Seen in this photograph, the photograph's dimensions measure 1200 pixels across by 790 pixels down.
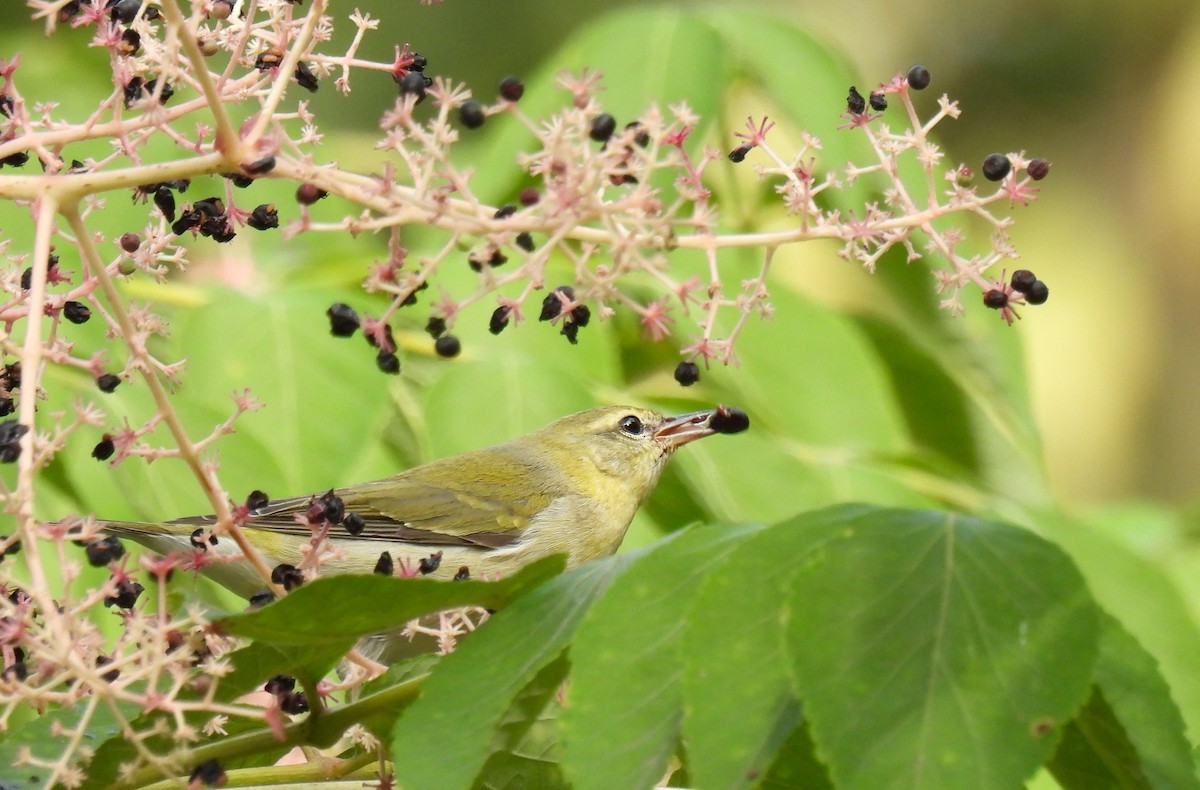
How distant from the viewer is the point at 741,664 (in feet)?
5.36

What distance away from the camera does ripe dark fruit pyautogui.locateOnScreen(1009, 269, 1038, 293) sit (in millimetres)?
1960

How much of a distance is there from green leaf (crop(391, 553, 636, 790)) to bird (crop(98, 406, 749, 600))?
1.60 meters

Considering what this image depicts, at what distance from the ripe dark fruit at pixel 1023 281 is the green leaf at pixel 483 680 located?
66 centimetres

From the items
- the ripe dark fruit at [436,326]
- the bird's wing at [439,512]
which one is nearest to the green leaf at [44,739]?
the ripe dark fruit at [436,326]

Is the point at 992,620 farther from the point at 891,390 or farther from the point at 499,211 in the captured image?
the point at 891,390

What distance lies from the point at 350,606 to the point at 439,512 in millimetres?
2514

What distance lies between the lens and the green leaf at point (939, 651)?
1471mm

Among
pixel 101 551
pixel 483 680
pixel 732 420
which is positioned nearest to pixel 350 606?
pixel 483 680

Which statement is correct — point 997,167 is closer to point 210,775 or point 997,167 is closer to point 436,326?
point 436,326

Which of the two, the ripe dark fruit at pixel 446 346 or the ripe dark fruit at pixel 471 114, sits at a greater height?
the ripe dark fruit at pixel 471 114

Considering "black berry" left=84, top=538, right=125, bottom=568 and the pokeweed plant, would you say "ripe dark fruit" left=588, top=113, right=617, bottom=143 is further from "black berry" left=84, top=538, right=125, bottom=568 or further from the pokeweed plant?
"black berry" left=84, top=538, right=125, bottom=568

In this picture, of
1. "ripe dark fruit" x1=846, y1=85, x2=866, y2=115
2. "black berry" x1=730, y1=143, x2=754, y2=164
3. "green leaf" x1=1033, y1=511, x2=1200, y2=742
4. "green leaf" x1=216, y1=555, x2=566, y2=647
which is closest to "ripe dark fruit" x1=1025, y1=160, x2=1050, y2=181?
"ripe dark fruit" x1=846, y1=85, x2=866, y2=115

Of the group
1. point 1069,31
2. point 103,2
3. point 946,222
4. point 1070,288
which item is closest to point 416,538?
point 946,222

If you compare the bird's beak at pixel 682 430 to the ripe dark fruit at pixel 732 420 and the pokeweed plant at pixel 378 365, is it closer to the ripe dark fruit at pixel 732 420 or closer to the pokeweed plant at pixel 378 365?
the ripe dark fruit at pixel 732 420
